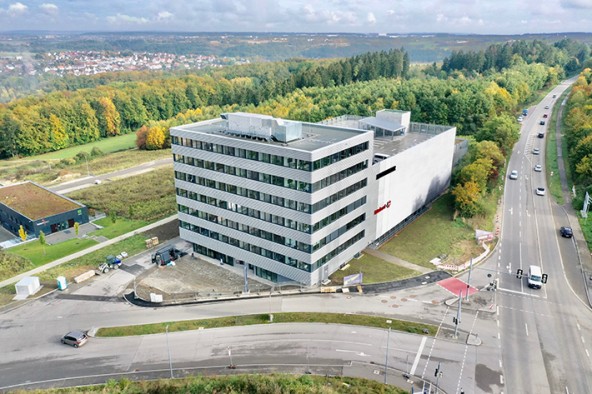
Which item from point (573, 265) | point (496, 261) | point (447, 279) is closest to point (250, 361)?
point (447, 279)

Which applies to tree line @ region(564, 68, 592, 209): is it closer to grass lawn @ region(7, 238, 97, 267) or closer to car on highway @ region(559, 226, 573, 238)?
car on highway @ region(559, 226, 573, 238)

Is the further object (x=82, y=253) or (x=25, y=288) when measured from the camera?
(x=82, y=253)

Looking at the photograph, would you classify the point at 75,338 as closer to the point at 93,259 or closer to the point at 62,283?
the point at 62,283

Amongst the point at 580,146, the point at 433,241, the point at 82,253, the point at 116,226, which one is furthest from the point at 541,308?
the point at 116,226

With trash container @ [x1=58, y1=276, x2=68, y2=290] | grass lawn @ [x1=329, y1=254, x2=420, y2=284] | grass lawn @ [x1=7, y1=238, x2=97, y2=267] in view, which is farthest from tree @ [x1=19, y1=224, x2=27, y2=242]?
grass lawn @ [x1=329, y1=254, x2=420, y2=284]

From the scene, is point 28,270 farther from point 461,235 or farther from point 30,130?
point 30,130

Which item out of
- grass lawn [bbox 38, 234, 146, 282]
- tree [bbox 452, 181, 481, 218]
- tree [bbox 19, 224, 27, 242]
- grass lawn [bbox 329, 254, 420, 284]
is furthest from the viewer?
tree [bbox 452, 181, 481, 218]

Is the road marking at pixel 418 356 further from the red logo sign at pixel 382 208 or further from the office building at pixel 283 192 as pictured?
the red logo sign at pixel 382 208
